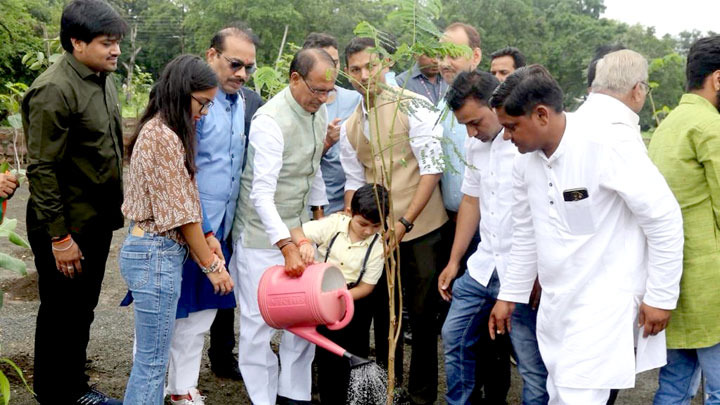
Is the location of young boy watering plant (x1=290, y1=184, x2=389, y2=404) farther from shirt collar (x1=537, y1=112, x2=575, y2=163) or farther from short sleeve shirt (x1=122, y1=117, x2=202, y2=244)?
shirt collar (x1=537, y1=112, x2=575, y2=163)

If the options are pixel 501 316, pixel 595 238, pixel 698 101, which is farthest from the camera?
pixel 501 316

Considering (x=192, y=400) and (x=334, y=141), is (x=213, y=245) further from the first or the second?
(x=334, y=141)

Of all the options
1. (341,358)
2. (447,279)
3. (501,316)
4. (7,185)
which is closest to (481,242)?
(447,279)

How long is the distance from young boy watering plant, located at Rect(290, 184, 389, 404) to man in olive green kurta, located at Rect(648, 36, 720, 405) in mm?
1332

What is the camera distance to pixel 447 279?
3762 millimetres

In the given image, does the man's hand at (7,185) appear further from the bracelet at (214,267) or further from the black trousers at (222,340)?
the black trousers at (222,340)

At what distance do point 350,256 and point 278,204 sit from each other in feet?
1.47

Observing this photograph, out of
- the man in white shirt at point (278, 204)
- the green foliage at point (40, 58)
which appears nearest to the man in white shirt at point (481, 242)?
the man in white shirt at point (278, 204)

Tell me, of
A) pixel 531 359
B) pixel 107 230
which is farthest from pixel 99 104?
pixel 531 359

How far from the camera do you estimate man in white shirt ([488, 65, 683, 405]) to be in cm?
267

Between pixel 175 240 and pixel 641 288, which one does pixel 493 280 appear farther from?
pixel 175 240

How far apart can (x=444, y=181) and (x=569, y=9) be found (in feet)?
236

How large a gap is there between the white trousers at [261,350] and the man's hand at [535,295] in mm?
A: 1203

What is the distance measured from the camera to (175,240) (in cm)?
322
